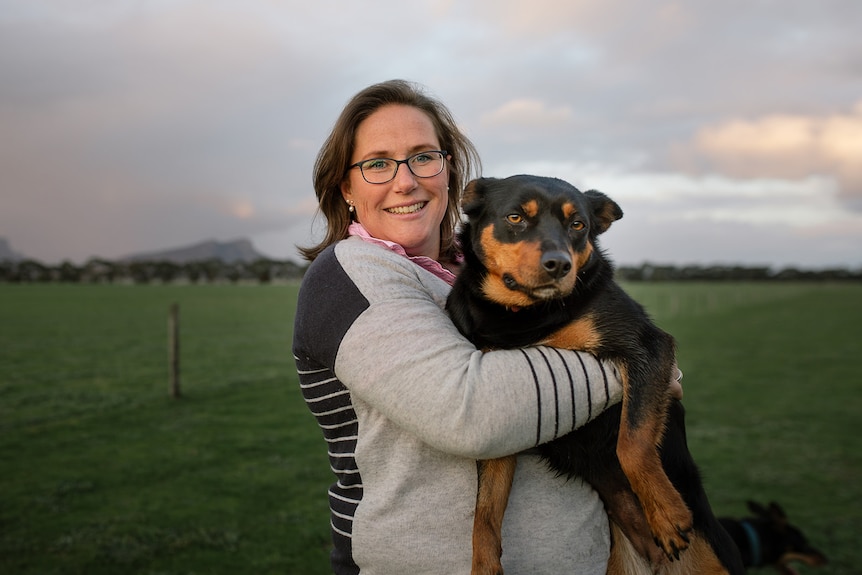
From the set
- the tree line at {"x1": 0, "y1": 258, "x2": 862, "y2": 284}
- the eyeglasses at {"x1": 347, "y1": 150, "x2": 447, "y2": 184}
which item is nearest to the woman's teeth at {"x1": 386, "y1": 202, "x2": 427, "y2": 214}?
the eyeglasses at {"x1": 347, "y1": 150, "x2": 447, "y2": 184}

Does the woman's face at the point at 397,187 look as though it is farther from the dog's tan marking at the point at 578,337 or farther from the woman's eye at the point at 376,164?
the dog's tan marking at the point at 578,337

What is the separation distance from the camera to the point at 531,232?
228 centimetres

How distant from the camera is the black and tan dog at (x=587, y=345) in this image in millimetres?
1951

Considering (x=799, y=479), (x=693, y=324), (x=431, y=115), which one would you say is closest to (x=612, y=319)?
(x=431, y=115)

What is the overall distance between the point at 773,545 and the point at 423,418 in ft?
15.9

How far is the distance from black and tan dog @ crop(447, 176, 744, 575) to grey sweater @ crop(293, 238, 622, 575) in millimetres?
77

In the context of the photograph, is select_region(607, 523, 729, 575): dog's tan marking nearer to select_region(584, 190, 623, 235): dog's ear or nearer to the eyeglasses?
select_region(584, 190, 623, 235): dog's ear

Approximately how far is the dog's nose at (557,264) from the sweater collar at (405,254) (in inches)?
20.8

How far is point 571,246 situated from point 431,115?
888 mm

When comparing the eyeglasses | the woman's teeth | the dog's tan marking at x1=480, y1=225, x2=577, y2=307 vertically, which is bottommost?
the dog's tan marking at x1=480, y1=225, x2=577, y2=307

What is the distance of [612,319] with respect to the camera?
2.12 m

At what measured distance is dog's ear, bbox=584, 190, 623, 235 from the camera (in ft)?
8.36

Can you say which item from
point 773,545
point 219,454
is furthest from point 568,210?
point 219,454

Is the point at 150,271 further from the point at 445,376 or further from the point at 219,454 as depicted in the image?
the point at 445,376
